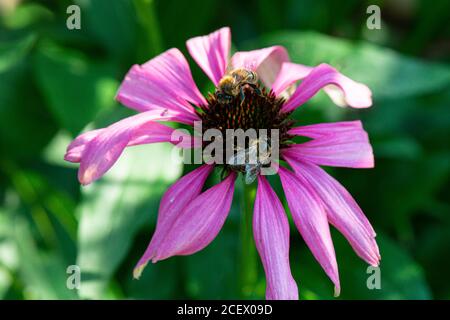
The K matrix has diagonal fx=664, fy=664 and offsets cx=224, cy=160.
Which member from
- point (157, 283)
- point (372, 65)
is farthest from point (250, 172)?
point (372, 65)

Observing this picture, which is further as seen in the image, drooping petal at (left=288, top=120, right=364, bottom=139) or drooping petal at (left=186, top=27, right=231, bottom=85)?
drooping petal at (left=186, top=27, right=231, bottom=85)

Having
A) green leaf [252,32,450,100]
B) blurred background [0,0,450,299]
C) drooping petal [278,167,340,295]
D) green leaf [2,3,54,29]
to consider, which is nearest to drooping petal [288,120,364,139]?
drooping petal [278,167,340,295]

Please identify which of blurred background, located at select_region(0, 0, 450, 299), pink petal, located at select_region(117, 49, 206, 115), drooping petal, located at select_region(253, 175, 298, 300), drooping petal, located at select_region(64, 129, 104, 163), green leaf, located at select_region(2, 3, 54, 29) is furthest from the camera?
green leaf, located at select_region(2, 3, 54, 29)

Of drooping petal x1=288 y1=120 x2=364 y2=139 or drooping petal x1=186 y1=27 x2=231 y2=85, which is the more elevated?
drooping petal x1=186 y1=27 x2=231 y2=85

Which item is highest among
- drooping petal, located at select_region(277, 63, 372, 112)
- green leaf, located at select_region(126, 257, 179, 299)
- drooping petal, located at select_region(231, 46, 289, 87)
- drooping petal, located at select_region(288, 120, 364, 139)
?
drooping petal, located at select_region(231, 46, 289, 87)

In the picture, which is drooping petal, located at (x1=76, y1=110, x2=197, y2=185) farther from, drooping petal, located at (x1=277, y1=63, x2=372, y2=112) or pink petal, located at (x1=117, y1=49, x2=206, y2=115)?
drooping petal, located at (x1=277, y1=63, x2=372, y2=112)

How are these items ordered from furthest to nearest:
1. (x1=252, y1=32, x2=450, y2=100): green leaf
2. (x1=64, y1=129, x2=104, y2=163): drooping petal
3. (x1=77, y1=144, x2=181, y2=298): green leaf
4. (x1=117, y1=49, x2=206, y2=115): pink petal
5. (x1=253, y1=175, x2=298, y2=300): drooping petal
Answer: (x1=252, y1=32, x2=450, y2=100): green leaf < (x1=77, y1=144, x2=181, y2=298): green leaf < (x1=117, y1=49, x2=206, y2=115): pink petal < (x1=64, y1=129, x2=104, y2=163): drooping petal < (x1=253, y1=175, x2=298, y2=300): drooping petal

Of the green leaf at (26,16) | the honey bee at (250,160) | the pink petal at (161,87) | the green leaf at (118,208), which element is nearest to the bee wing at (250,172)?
the honey bee at (250,160)
